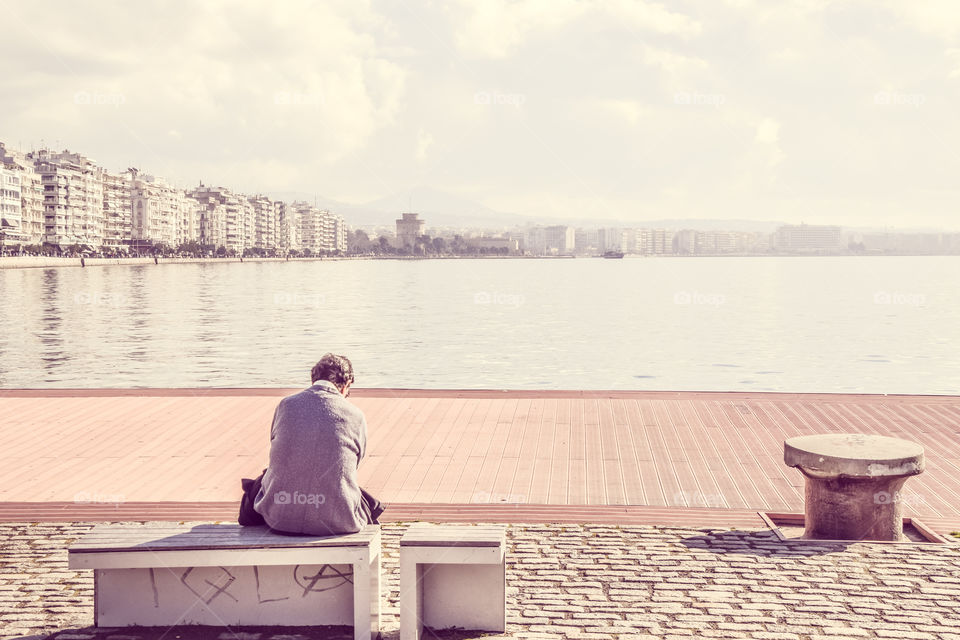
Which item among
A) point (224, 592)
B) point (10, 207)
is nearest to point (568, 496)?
point (224, 592)

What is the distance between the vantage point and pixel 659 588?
5922 mm

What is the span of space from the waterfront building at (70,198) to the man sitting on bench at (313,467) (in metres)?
172

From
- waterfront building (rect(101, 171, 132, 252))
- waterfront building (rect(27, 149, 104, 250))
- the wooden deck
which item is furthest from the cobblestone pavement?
waterfront building (rect(101, 171, 132, 252))

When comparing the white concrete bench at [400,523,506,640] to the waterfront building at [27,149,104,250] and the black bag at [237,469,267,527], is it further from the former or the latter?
the waterfront building at [27,149,104,250]

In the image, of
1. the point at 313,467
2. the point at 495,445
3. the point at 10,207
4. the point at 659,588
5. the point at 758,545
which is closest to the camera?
the point at 313,467

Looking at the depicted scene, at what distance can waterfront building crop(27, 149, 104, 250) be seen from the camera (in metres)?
167

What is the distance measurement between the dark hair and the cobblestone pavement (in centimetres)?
134

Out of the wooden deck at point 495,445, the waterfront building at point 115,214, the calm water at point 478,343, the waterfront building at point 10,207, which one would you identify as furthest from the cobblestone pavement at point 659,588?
the waterfront building at point 115,214

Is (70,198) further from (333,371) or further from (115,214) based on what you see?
(333,371)

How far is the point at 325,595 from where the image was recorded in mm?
5277

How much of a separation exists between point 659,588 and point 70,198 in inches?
7189

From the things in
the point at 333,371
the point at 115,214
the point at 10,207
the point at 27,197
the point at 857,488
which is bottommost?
the point at 857,488

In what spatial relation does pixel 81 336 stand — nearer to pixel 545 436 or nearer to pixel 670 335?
pixel 670 335

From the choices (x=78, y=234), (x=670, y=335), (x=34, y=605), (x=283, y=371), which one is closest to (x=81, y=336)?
(x=283, y=371)
